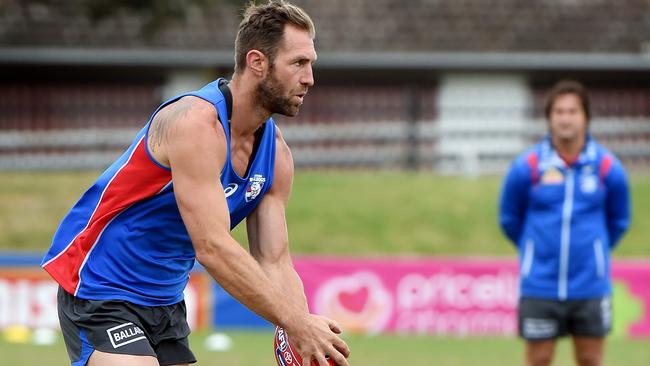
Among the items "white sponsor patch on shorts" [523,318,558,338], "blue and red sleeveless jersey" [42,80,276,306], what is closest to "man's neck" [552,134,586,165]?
"white sponsor patch on shorts" [523,318,558,338]

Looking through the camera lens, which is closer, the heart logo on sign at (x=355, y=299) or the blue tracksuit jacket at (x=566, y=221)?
the blue tracksuit jacket at (x=566, y=221)

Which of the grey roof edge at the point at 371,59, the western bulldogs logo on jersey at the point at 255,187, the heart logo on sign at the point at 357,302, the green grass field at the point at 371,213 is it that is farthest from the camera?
the grey roof edge at the point at 371,59

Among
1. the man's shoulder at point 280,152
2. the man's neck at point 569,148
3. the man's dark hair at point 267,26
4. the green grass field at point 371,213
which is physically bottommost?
the man's shoulder at point 280,152

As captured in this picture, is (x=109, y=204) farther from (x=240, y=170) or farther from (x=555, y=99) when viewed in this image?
(x=555, y=99)

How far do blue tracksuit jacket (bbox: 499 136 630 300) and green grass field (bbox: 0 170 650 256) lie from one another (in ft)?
26.4

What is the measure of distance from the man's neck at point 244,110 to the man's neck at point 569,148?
328cm

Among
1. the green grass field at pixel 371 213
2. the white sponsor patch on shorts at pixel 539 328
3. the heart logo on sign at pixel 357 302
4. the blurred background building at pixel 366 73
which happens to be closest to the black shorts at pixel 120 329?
the white sponsor patch on shorts at pixel 539 328

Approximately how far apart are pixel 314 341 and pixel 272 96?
38.9 inches

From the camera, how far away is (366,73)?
21391 mm

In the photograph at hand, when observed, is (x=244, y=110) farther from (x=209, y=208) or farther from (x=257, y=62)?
(x=209, y=208)

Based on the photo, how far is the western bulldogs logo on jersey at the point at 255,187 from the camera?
480cm

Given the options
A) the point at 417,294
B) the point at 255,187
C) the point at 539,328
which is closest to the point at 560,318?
the point at 539,328

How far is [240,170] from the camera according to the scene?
4750mm

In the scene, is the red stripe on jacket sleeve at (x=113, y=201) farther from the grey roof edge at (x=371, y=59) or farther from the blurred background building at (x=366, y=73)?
the grey roof edge at (x=371, y=59)
